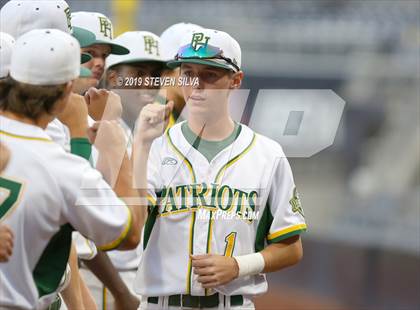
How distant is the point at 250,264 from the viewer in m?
3.06

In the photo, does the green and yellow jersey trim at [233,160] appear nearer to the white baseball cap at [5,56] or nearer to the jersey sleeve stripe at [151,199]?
the jersey sleeve stripe at [151,199]

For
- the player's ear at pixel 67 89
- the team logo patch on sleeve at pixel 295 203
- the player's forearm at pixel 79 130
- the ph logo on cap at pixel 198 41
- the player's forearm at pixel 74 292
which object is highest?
the player's ear at pixel 67 89

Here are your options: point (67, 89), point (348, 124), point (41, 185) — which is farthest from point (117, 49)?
point (348, 124)

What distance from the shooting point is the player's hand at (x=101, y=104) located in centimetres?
297

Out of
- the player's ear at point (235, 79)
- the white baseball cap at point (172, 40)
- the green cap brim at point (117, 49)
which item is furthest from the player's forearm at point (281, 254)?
the white baseball cap at point (172, 40)

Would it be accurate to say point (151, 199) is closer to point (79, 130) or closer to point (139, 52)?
point (79, 130)

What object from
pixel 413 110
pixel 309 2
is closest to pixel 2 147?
pixel 413 110

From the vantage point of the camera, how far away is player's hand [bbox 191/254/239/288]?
2.99 m

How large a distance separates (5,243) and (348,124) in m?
8.63

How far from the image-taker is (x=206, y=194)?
314 centimetres

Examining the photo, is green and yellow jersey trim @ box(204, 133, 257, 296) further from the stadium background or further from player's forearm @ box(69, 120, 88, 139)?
the stadium background

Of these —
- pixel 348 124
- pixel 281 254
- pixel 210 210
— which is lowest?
pixel 348 124

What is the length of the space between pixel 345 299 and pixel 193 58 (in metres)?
5.60

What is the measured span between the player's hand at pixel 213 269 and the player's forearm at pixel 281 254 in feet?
0.50
